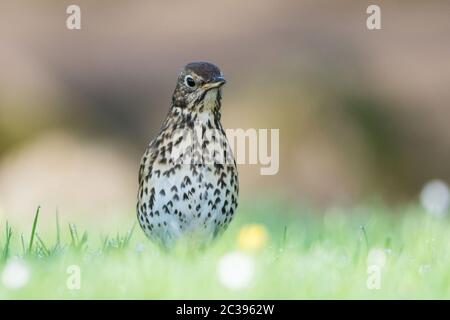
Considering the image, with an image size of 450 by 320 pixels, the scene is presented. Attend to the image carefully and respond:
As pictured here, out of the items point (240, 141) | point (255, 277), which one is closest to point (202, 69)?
point (255, 277)

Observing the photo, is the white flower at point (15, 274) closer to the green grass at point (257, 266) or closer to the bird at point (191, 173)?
the green grass at point (257, 266)

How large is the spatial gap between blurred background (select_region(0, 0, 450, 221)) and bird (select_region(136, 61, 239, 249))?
2.84m

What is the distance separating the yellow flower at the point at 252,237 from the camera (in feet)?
13.7

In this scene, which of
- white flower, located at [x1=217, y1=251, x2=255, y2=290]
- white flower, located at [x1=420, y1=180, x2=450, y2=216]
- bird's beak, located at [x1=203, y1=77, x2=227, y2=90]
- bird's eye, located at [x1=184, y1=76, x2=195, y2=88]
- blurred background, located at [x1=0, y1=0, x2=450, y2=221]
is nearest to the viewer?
white flower, located at [x1=217, y1=251, x2=255, y2=290]

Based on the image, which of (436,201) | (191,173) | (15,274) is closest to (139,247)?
(191,173)

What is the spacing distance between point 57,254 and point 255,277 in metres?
0.90

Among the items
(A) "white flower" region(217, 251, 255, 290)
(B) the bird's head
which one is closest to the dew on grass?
(A) "white flower" region(217, 251, 255, 290)

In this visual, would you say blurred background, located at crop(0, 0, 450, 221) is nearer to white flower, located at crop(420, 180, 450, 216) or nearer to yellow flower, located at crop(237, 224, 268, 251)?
white flower, located at crop(420, 180, 450, 216)

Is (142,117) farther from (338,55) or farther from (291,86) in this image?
(338,55)

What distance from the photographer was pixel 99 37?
7820mm

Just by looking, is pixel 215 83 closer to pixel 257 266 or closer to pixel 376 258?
pixel 257 266

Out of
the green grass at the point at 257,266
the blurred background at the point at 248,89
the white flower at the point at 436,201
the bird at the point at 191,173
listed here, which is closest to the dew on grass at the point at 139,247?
the green grass at the point at 257,266

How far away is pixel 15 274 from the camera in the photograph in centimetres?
369

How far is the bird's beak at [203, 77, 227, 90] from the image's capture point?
4.30 meters
